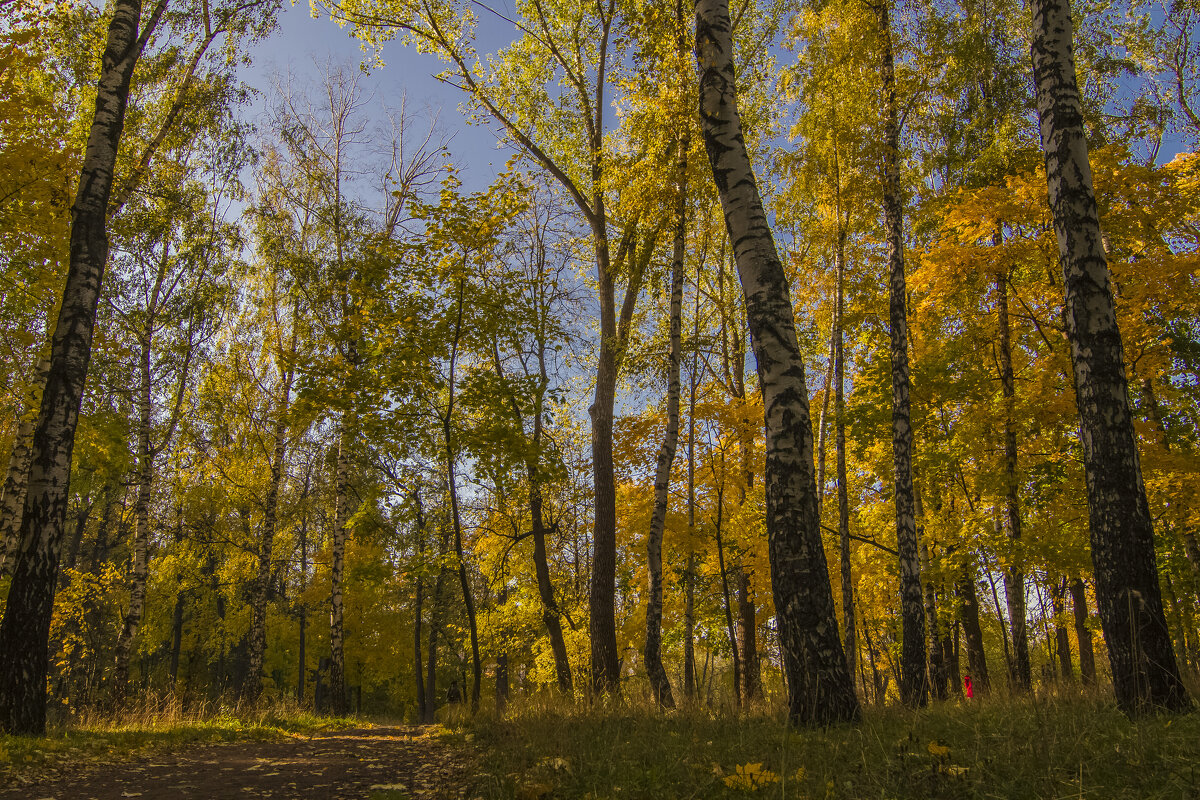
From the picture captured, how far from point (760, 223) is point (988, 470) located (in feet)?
31.8

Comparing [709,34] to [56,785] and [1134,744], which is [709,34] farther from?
[56,785]

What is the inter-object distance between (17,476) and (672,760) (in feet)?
39.8

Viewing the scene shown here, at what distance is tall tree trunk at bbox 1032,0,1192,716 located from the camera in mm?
4160

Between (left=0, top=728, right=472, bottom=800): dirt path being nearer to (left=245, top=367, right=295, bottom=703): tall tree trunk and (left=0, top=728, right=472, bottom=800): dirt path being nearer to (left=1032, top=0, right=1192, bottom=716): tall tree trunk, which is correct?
(left=1032, top=0, right=1192, bottom=716): tall tree trunk

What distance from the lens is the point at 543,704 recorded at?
23.7 feet

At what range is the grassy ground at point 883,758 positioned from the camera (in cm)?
255

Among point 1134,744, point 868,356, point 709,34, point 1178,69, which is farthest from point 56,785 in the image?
point 1178,69

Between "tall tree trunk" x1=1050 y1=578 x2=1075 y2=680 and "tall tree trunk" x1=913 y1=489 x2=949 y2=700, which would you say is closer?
"tall tree trunk" x1=913 y1=489 x2=949 y2=700

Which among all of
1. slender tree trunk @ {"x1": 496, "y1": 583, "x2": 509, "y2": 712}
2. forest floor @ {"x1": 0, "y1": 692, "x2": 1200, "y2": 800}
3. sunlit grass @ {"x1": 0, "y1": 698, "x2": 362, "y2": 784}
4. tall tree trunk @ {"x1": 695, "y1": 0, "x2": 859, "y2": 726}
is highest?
tall tree trunk @ {"x1": 695, "y1": 0, "x2": 859, "y2": 726}

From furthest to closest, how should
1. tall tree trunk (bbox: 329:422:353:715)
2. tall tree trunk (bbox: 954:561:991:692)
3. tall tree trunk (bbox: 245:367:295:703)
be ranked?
1. tall tree trunk (bbox: 954:561:991:692)
2. tall tree trunk (bbox: 245:367:295:703)
3. tall tree trunk (bbox: 329:422:353:715)

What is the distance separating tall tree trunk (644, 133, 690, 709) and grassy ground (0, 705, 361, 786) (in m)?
5.43


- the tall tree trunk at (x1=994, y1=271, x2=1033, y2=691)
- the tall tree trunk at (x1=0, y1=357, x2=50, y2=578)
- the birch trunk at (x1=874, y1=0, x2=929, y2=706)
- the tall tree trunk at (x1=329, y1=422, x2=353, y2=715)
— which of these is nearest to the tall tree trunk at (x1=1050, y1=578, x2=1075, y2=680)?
the tall tree trunk at (x1=994, y1=271, x2=1033, y2=691)

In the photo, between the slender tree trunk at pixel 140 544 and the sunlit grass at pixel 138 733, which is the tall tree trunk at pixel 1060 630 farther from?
the slender tree trunk at pixel 140 544

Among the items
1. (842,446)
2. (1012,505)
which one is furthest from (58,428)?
(1012,505)
